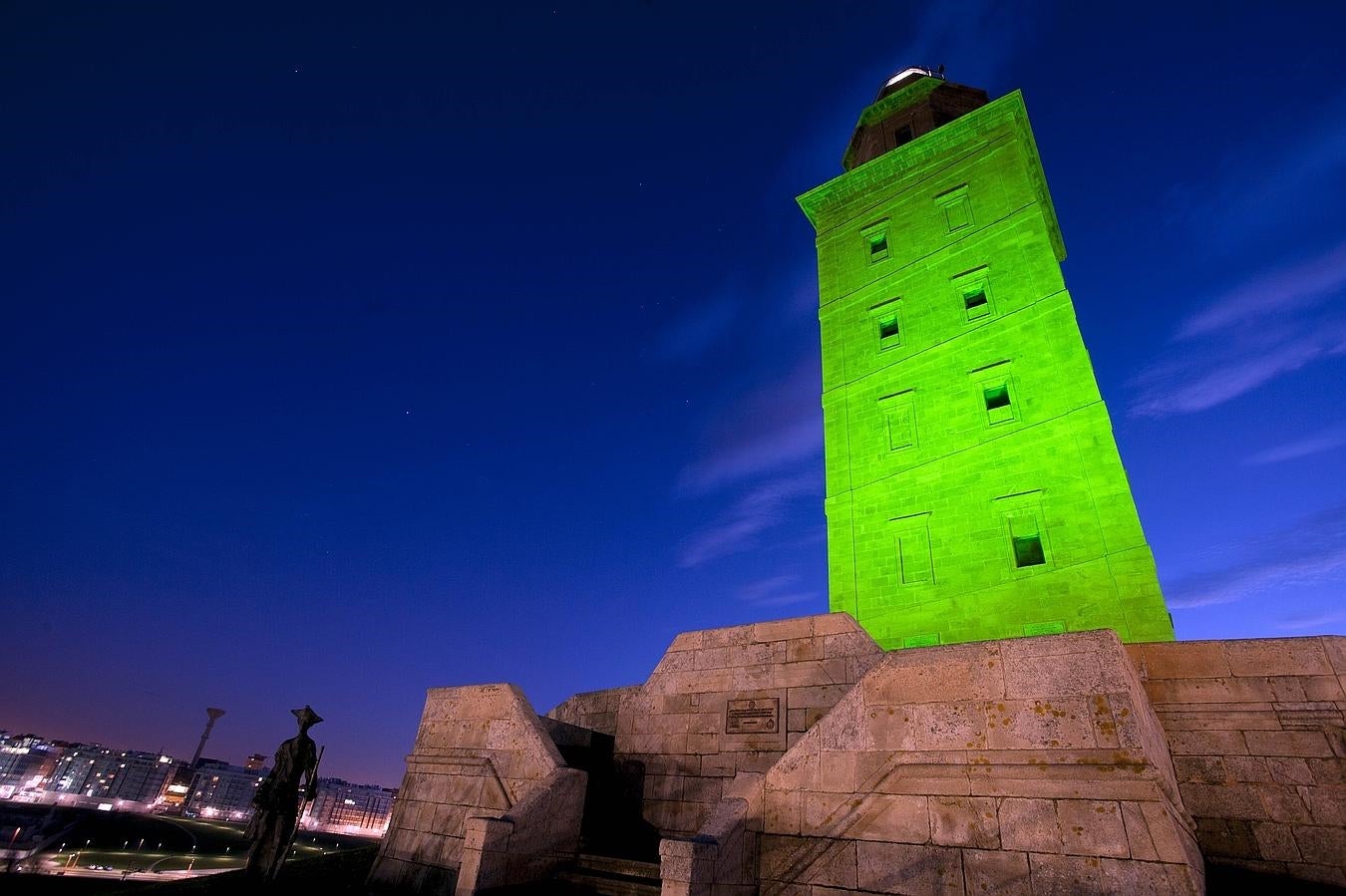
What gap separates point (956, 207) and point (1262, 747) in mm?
20358

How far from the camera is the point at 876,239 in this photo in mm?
24922

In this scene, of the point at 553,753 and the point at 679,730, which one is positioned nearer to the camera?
the point at 553,753

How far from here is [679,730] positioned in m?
11.1

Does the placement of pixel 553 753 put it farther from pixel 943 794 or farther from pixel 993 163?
pixel 993 163

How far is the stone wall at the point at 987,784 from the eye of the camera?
5703 mm

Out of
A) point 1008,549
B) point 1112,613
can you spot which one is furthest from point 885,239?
point 1112,613

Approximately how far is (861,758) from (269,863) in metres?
9.25

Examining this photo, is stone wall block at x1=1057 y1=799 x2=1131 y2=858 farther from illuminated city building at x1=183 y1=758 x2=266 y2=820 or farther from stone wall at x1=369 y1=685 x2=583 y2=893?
illuminated city building at x1=183 y1=758 x2=266 y2=820

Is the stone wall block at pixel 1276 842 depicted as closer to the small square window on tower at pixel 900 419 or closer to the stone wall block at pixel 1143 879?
the stone wall block at pixel 1143 879

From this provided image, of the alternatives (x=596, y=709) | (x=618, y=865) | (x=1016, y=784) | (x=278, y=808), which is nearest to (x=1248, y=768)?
(x=1016, y=784)

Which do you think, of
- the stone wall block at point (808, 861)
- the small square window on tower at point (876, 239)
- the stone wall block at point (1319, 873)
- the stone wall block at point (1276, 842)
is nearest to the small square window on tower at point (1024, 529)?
the stone wall block at point (1276, 842)

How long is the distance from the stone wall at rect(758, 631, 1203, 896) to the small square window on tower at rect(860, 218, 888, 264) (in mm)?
20437

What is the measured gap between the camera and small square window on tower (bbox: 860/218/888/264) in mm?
24427

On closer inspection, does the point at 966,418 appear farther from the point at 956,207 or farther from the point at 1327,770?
the point at 1327,770
